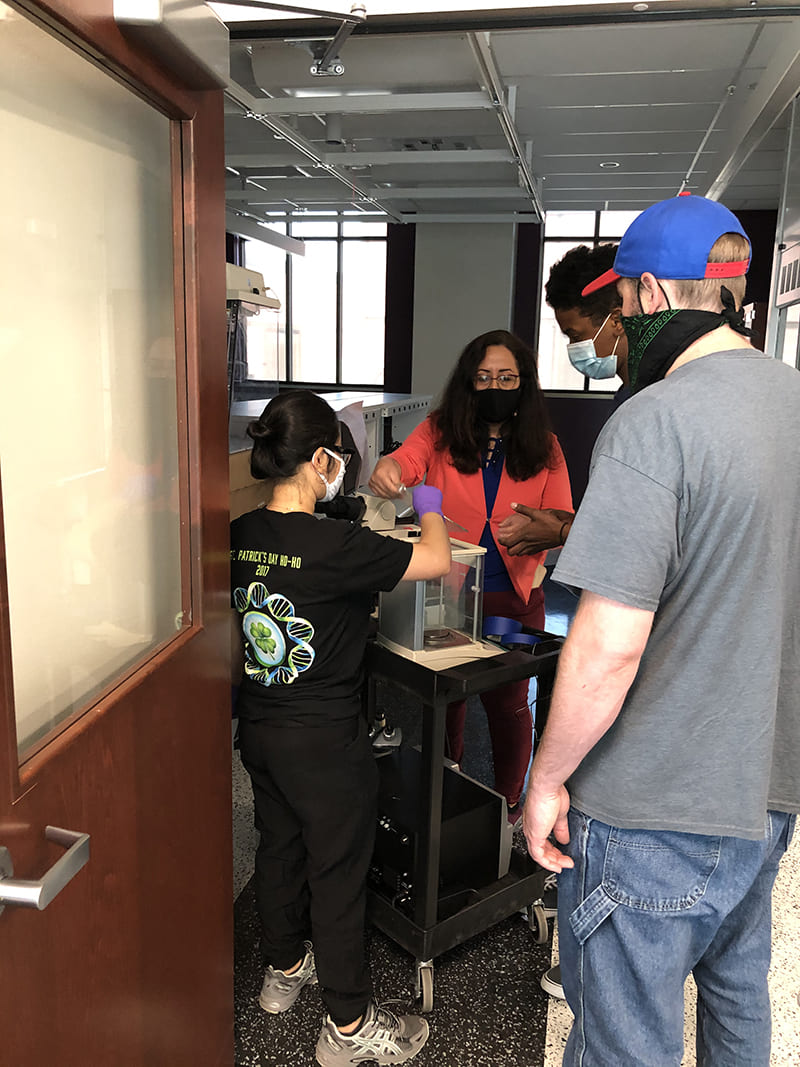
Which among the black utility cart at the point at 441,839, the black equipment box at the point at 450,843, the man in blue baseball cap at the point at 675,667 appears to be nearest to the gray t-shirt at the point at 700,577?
the man in blue baseball cap at the point at 675,667

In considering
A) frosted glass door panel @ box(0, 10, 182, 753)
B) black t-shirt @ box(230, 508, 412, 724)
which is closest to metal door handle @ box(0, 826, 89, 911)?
frosted glass door panel @ box(0, 10, 182, 753)

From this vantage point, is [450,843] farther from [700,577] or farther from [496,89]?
[496,89]

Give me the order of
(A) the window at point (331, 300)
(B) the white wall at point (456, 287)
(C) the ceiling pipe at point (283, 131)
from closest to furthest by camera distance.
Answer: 1. (C) the ceiling pipe at point (283, 131)
2. (B) the white wall at point (456, 287)
3. (A) the window at point (331, 300)

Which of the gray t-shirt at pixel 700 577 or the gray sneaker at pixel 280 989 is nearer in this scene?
the gray t-shirt at pixel 700 577

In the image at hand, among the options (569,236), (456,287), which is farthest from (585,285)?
(569,236)

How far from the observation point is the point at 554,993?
70.0 inches

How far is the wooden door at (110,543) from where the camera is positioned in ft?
2.71

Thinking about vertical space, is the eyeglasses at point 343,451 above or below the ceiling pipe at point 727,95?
below

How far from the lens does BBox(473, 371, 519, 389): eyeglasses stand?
7.40 feet

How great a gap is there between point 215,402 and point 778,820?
107 cm

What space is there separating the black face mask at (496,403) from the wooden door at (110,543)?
1069 mm

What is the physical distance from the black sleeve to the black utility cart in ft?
0.69

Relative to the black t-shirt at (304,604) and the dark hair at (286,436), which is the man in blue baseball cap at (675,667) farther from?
the dark hair at (286,436)

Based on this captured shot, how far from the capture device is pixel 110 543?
3.51 ft
